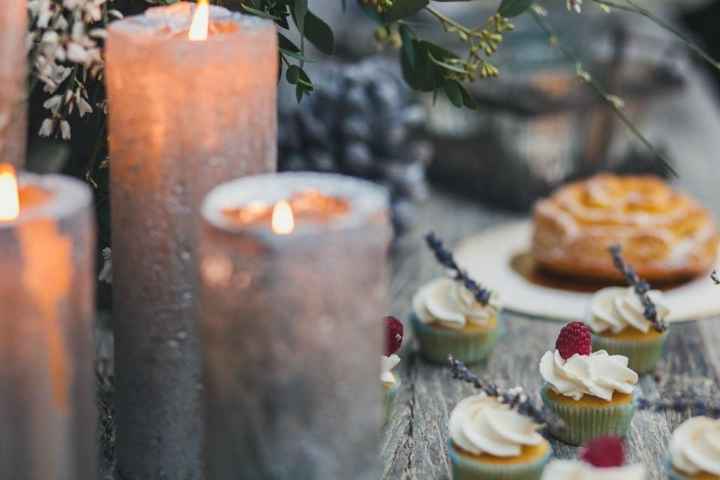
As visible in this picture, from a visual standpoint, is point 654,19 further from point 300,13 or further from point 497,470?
point 497,470

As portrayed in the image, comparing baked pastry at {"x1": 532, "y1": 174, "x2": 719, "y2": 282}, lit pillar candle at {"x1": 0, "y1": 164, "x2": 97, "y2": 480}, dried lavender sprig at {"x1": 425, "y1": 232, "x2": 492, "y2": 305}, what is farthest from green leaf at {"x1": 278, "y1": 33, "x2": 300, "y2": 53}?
baked pastry at {"x1": 532, "y1": 174, "x2": 719, "y2": 282}

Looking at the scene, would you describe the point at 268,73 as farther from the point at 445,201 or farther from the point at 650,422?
the point at 445,201

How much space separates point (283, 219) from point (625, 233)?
1.05 metres

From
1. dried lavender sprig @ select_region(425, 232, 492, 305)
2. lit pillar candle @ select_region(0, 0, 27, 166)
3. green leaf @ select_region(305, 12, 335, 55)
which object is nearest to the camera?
lit pillar candle @ select_region(0, 0, 27, 166)

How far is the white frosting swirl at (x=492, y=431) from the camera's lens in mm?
1152

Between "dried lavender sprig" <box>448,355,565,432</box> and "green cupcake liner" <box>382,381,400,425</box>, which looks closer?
"dried lavender sprig" <box>448,355,565,432</box>

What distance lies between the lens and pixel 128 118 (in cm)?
105

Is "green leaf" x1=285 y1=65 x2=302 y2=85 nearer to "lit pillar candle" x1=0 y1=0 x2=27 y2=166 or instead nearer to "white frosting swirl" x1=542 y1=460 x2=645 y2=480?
"lit pillar candle" x1=0 y1=0 x2=27 y2=166

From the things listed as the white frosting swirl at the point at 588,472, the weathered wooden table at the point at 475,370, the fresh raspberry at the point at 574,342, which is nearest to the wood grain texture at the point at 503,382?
the weathered wooden table at the point at 475,370

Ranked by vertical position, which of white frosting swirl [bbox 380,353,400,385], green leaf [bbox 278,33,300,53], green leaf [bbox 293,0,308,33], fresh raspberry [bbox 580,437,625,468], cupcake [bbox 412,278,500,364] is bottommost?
cupcake [bbox 412,278,500,364]

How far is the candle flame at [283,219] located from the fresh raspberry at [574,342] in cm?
54

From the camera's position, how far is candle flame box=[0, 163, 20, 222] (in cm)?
84

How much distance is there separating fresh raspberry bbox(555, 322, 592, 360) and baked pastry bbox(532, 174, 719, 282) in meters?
0.49

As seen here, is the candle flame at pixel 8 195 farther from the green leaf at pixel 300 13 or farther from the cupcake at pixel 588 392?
the cupcake at pixel 588 392
